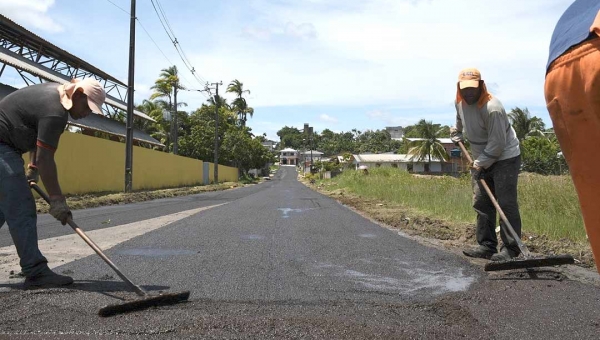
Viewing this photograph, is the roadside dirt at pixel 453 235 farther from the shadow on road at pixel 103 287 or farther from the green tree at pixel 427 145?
the green tree at pixel 427 145

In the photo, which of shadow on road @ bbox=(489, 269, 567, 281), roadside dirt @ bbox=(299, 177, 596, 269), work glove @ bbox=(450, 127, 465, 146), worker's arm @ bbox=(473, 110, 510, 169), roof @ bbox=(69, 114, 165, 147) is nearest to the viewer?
shadow on road @ bbox=(489, 269, 567, 281)

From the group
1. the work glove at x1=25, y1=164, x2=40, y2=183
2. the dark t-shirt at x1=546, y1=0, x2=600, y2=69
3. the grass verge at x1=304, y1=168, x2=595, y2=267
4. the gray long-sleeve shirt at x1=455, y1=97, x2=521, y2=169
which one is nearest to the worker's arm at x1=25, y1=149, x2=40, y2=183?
the work glove at x1=25, y1=164, x2=40, y2=183

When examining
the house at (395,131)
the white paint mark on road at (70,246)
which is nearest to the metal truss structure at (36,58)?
the white paint mark on road at (70,246)

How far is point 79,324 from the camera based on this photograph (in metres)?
3.04

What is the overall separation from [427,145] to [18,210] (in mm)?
68043

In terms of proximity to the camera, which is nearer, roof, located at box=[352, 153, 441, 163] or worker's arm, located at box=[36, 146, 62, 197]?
worker's arm, located at box=[36, 146, 62, 197]

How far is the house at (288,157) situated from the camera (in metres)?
168

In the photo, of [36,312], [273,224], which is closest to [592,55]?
[36,312]

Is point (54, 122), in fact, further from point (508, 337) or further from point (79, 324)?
point (508, 337)

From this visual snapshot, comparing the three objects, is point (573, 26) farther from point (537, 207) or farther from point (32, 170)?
point (537, 207)

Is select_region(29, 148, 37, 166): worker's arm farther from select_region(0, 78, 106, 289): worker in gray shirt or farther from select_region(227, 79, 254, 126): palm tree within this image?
select_region(227, 79, 254, 126): palm tree

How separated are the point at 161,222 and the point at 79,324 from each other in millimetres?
6131

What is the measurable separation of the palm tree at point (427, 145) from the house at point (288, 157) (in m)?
97.9

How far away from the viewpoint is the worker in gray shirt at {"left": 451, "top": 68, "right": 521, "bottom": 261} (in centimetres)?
504
